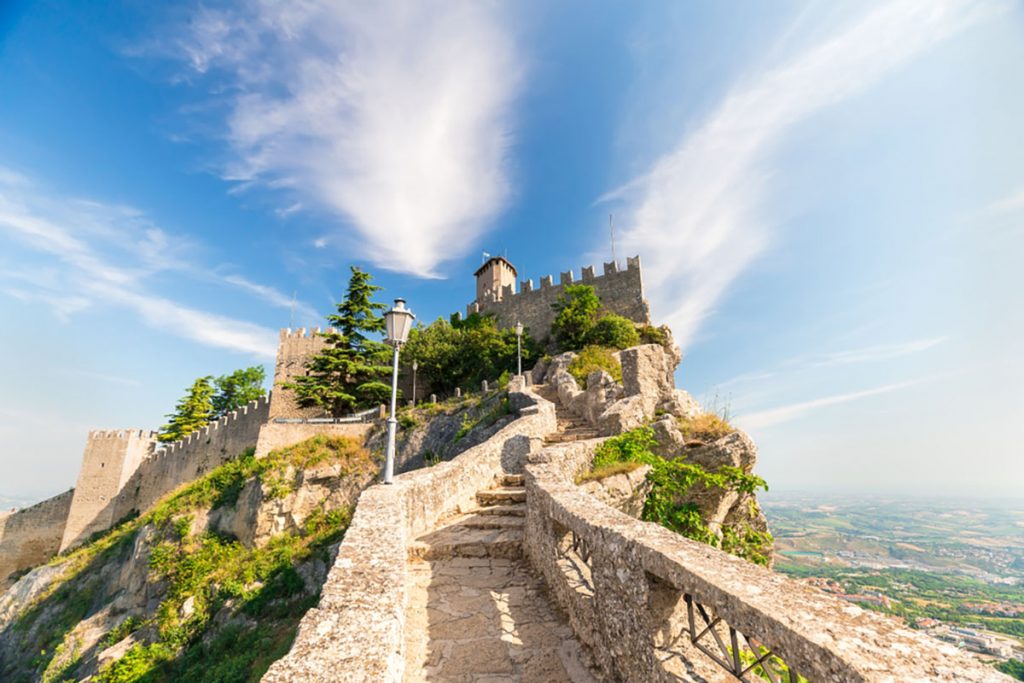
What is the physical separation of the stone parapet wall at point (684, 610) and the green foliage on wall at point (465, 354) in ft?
79.3

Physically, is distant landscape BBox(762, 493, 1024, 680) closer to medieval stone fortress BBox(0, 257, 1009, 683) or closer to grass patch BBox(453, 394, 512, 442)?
medieval stone fortress BBox(0, 257, 1009, 683)

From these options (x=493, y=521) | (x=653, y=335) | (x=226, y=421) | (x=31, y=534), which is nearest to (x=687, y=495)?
(x=493, y=521)

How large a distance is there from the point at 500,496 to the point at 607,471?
2.15 meters

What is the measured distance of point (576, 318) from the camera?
2808 cm

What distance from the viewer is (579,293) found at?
2962cm

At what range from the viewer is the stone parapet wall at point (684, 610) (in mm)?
1646

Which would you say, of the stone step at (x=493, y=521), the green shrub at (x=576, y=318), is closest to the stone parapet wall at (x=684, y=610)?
the stone step at (x=493, y=521)

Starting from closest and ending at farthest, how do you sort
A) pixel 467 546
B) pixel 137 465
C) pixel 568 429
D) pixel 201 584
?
pixel 467 546 < pixel 568 429 < pixel 201 584 < pixel 137 465

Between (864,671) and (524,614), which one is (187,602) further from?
(864,671)

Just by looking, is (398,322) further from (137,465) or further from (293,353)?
(137,465)

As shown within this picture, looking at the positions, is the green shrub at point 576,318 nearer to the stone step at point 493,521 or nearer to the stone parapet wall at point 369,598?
the stone step at point 493,521

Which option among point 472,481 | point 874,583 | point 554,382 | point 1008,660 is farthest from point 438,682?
point 874,583

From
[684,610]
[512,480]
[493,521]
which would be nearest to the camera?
[684,610]

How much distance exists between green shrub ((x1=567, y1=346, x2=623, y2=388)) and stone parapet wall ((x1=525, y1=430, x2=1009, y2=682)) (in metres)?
13.3
